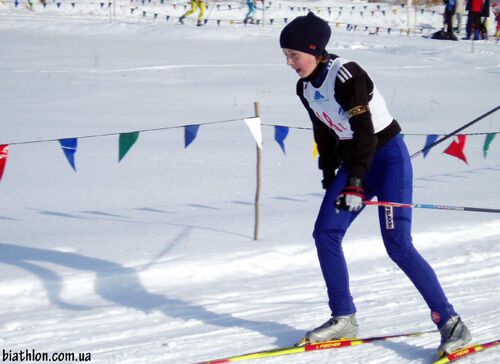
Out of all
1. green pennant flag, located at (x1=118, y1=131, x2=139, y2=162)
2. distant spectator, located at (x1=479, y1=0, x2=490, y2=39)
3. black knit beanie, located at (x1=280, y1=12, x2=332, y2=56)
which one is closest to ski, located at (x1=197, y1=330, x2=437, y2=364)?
black knit beanie, located at (x1=280, y1=12, x2=332, y2=56)

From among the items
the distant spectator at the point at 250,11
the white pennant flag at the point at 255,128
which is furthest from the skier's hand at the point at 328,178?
the distant spectator at the point at 250,11

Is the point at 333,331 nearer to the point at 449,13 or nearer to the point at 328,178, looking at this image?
the point at 328,178

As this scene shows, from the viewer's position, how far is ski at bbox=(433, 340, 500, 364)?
4116 mm

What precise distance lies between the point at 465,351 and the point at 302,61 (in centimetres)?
174

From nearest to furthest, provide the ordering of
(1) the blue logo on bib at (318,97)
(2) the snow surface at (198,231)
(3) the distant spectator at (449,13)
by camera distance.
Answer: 1. (1) the blue logo on bib at (318,97)
2. (2) the snow surface at (198,231)
3. (3) the distant spectator at (449,13)

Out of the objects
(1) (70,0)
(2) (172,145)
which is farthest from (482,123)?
(1) (70,0)

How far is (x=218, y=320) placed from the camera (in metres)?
4.91

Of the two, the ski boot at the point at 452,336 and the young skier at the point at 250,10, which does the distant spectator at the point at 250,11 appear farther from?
the ski boot at the point at 452,336

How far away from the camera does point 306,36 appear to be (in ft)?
12.9

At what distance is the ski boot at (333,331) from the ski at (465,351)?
1.73ft

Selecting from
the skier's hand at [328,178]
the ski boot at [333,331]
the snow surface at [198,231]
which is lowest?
the snow surface at [198,231]

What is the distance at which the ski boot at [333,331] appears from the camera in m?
4.33

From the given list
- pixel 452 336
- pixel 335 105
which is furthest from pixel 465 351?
pixel 335 105

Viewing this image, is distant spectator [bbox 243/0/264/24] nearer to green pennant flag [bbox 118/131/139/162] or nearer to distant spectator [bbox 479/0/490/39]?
distant spectator [bbox 479/0/490/39]
